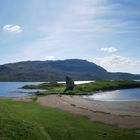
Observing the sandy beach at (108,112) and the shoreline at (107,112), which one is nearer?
the shoreline at (107,112)

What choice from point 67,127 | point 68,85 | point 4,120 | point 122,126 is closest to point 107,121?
point 122,126

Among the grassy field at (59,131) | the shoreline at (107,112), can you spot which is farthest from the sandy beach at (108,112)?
Result: the grassy field at (59,131)

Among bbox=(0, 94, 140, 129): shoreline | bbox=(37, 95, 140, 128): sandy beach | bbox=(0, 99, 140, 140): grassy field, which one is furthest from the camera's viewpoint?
bbox=(37, 95, 140, 128): sandy beach

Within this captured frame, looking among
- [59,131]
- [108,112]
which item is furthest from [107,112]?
[59,131]

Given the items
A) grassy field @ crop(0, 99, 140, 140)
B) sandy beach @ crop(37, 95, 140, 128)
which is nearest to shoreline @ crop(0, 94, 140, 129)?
sandy beach @ crop(37, 95, 140, 128)

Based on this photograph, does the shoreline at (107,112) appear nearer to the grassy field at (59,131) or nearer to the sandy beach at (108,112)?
the sandy beach at (108,112)

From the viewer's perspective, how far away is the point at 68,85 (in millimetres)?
170375

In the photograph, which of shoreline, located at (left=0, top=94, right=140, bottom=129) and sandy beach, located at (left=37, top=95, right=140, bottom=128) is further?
sandy beach, located at (left=37, top=95, right=140, bottom=128)

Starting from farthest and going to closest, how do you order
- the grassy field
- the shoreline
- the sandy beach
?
the sandy beach → the shoreline → the grassy field

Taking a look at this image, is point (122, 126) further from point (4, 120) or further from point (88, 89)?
point (88, 89)

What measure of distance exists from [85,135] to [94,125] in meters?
8.38

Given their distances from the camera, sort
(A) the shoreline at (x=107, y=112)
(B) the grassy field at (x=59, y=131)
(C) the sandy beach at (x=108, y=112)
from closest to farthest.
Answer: (B) the grassy field at (x=59, y=131)
(A) the shoreline at (x=107, y=112)
(C) the sandy beach at (x=108, y=112)

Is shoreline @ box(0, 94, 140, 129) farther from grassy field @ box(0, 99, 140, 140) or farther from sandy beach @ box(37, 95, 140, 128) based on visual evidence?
grassy field @ box(0, 99, 140, 140)

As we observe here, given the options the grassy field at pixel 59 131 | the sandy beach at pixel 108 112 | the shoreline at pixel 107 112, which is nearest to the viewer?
the grassy field at pixel 59 131
